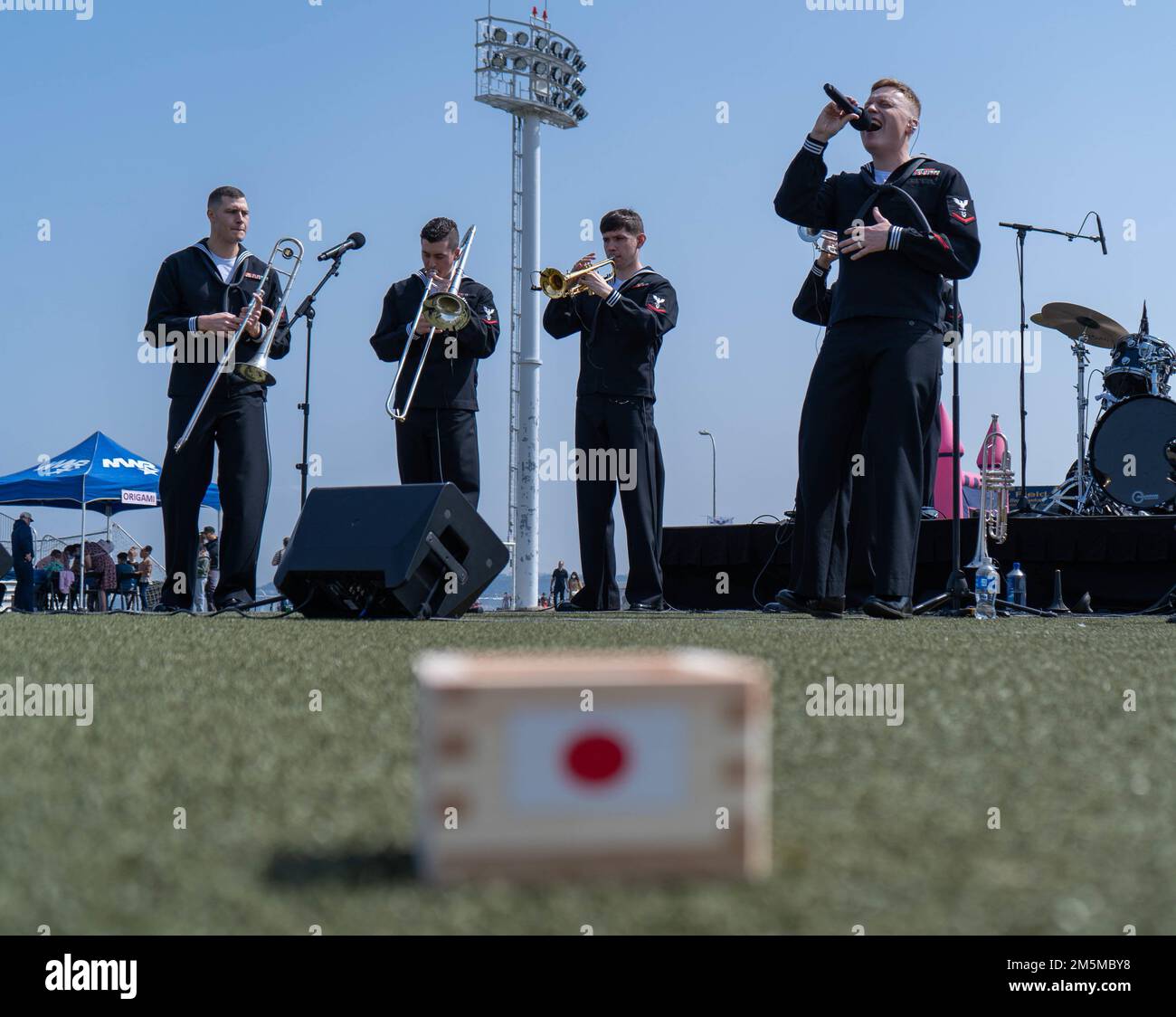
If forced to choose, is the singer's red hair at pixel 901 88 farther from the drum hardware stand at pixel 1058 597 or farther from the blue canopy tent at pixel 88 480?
the blue canopy tent at pixel 88 480

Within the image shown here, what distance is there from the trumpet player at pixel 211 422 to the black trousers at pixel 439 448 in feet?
2.45

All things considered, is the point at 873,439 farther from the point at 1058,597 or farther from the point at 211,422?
the point at 1058,597

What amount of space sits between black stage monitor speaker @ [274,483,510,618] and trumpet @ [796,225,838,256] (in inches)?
74.4

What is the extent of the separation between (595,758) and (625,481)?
18.8 ft

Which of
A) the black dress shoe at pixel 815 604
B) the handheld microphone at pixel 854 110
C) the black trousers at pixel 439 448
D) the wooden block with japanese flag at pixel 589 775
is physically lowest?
the black dress shoe at pixel 815 604

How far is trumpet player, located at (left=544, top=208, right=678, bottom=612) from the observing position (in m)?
6.59

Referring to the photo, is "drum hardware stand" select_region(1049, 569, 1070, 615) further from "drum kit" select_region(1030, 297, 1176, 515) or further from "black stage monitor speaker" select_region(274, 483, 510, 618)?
"black stage monitor speaker" select_region(274, 483, 510, 618)

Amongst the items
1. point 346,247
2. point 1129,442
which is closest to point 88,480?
point 346,247

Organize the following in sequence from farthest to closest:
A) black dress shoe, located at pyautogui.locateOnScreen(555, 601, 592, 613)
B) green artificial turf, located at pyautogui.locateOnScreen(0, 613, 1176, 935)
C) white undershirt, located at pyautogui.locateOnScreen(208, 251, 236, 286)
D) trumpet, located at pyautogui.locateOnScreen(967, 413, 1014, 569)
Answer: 1. trumpet, located at pyautogui.locateOnScreen(967, 413, 1014, 569)
2. black dress shoe, located at pyautogui.locateOnScreen(555, 601, 592, 613)
3. white undershirt, located at pyautogui.locateOnScreen(208, 251, 236, 286)
4. green artificial turf, located at pyautogui.locateOnScreen(0, 613, 1176, 935)

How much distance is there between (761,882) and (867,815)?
242mm

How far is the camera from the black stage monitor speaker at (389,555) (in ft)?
16.0

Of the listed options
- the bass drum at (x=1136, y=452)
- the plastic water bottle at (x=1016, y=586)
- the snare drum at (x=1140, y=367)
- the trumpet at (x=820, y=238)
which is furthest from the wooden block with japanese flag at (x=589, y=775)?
the snare drum at (x=1140, y=367)

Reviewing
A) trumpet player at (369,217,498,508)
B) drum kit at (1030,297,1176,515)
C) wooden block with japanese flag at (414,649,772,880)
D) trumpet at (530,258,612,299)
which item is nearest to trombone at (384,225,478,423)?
trumpet player at (369,217,498,508)

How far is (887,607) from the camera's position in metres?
4.53
